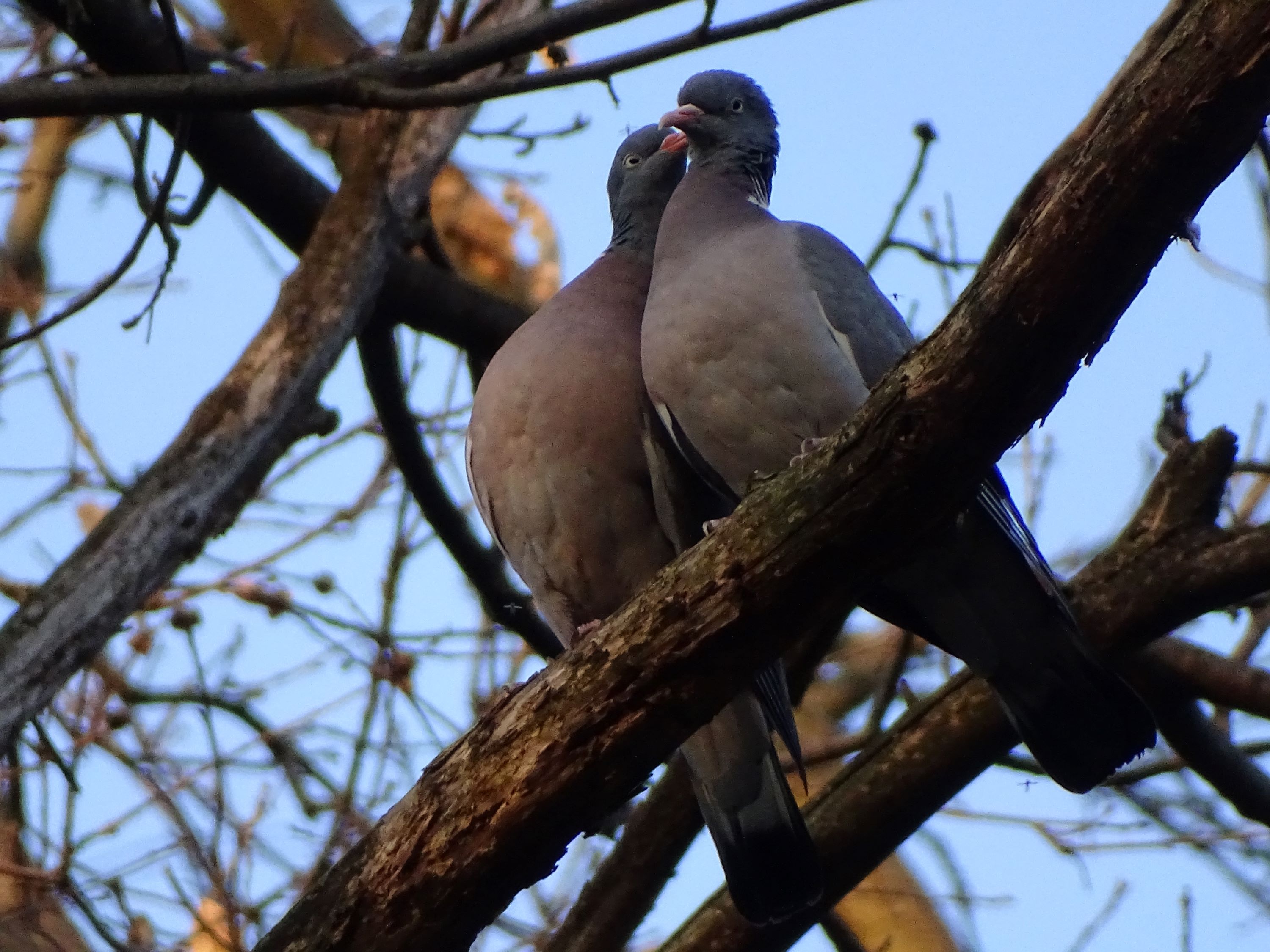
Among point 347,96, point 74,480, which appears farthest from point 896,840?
point 74,480

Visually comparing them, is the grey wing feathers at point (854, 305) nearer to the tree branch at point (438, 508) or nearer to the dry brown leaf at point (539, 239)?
the tree branch at point (438, 508)

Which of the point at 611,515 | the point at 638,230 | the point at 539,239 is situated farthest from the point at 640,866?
the point at 539,239

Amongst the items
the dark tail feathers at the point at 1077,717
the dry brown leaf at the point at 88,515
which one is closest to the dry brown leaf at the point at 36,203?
the dry brown leaf at the point at 88,515

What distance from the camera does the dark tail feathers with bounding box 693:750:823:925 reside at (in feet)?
12.0

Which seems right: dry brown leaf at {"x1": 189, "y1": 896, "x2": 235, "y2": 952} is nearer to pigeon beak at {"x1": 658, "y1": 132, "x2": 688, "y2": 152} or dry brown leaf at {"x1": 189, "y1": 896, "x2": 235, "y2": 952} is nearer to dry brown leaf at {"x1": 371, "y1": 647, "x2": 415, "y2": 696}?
dry brown leaf at {"x1": 371, "y1": 647, "x2": 415, "y2": 696}

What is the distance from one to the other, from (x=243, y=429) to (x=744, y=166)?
176 centimetres

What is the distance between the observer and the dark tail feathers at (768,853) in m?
3.65

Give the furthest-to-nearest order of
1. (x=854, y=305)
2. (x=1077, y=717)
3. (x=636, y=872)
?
(x=636, y=872) < (x=854, y=305) < (x=1077, y=717)

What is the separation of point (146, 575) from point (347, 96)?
1.55 metres

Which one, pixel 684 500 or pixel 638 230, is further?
pixel 638 230

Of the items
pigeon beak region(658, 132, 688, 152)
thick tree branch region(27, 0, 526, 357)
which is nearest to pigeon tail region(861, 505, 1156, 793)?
pigeon beak region(658, 132, 688, 152)

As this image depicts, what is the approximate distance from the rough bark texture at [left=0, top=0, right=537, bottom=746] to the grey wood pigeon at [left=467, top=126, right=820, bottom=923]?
0.90 m

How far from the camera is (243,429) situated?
448 centimetres

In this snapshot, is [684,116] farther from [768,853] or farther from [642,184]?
[768,853]
